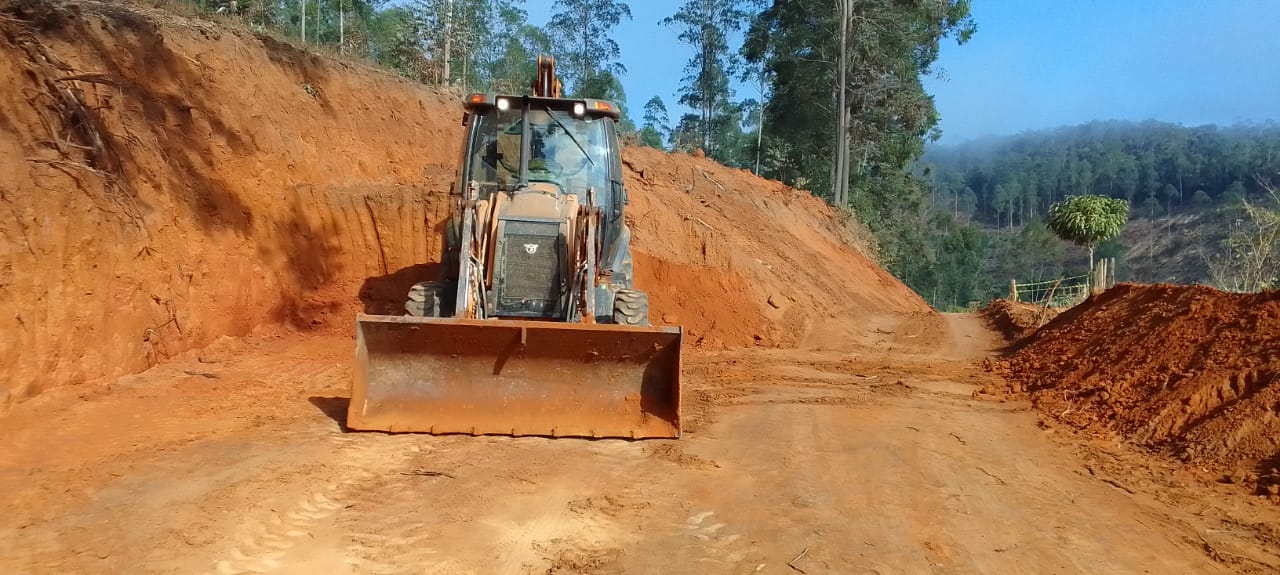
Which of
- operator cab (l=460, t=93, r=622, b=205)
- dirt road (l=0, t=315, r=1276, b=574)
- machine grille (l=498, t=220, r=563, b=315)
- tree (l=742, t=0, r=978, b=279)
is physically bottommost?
dirt road (l=0, t=315, r=1276, b=574)

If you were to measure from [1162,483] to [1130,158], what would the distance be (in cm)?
11834

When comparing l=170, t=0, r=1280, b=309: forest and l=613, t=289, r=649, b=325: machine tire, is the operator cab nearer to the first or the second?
l=613, t=289, r=649, b=325: machine tire

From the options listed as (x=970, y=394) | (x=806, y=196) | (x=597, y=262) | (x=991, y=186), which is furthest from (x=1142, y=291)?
(x=991, y=186)

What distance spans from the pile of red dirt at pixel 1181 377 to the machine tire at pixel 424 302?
5.95 metres

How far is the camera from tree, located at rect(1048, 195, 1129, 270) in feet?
73.4

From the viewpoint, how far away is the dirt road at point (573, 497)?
4.21m

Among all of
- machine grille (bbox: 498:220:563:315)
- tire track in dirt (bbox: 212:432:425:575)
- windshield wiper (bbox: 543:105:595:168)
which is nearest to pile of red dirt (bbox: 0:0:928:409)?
tire track in dirt (bbox: 212:432:425:575)

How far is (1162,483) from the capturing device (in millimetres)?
5773

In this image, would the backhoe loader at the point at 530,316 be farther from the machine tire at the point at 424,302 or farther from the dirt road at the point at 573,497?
the dirt road at the point at 573,497

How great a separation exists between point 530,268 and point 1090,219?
19.8 meters

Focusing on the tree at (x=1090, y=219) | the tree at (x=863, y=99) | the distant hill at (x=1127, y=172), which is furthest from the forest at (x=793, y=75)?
the distant hill at (x=1127, y=172)

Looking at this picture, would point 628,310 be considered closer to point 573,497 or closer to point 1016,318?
point 573,497

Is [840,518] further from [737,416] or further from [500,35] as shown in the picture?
[500,35]

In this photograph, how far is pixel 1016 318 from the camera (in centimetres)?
1662
